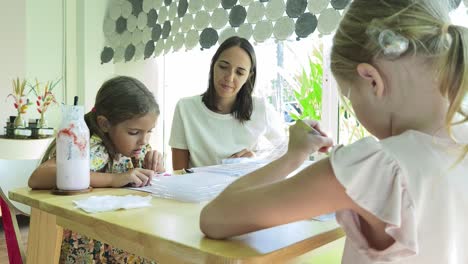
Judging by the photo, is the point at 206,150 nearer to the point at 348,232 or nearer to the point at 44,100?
the point at 348,232

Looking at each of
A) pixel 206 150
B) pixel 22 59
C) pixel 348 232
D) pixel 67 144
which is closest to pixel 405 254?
pixel 348 232

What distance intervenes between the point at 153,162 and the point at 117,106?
0.74 ft

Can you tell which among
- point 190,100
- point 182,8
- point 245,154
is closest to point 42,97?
point 182,8

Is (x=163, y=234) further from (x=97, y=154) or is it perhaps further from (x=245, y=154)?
(x=245, y=154)

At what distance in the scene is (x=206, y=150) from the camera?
1.76 m

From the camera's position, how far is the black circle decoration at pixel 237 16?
2.31 metres

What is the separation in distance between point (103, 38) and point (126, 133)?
230 cm

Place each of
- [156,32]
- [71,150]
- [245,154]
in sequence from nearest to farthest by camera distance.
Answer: [71,150], [245,154], [156,32]

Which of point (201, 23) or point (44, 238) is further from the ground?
point (201, 23)

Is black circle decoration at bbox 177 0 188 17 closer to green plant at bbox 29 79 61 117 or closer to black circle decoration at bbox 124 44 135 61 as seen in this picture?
black circle decoration at bbox 124 44 135 61

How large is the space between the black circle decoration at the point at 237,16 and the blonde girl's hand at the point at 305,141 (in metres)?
1.72

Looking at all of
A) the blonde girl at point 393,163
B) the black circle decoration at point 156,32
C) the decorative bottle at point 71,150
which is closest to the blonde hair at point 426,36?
the blonde girl at point 393,163

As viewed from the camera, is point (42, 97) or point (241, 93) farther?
point (42, 97)

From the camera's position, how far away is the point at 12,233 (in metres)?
1.19
